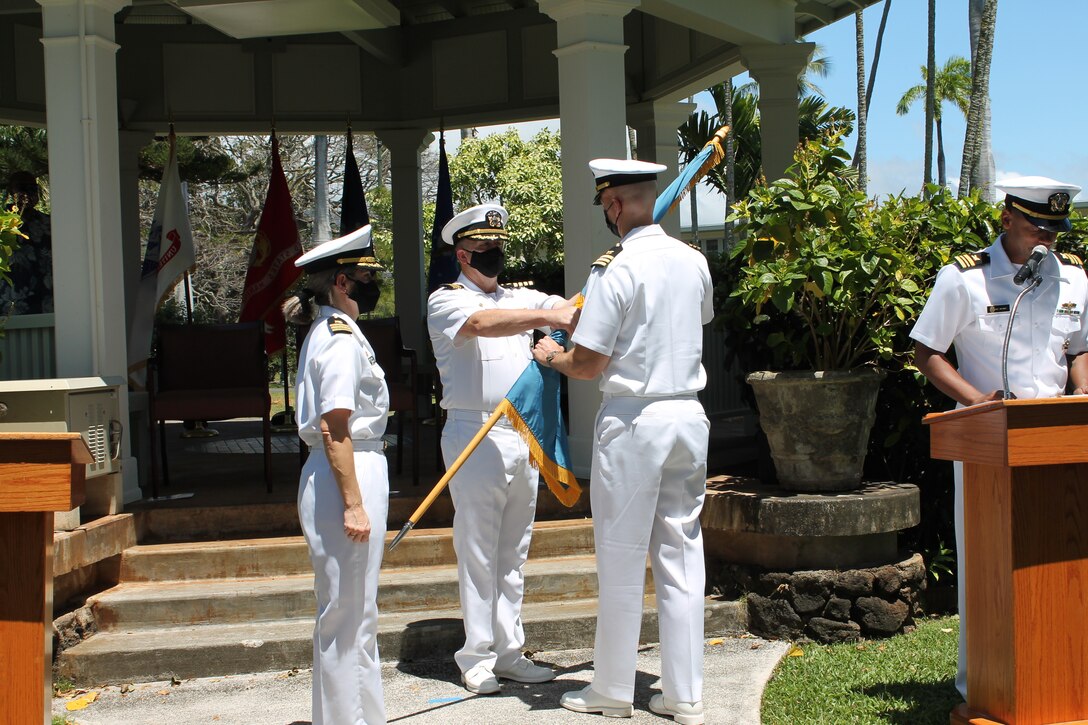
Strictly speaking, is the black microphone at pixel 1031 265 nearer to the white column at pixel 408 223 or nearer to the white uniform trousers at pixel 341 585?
the white uniform trousers at pixel 341 585

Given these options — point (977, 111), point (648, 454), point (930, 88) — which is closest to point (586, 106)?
point (648, 454)

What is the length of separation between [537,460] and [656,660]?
47.5 inches

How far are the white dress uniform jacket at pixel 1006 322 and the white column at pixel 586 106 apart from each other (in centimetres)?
275

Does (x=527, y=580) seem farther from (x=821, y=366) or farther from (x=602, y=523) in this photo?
(x=821, y=366)

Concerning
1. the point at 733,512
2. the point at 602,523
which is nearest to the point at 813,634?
the point at 733,512

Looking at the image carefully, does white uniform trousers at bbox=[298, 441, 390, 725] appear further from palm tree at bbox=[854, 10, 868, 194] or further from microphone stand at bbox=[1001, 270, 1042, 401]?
palm tree at bbox=[854, 10, 868, 194]

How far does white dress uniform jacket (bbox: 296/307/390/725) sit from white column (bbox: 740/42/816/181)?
6.18 meters

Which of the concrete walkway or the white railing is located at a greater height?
the white railing

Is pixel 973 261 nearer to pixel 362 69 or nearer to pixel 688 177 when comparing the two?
pixel 688 177

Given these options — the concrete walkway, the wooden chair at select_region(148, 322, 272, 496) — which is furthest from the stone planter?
the wooden chair at select_region(148, 322, 272, 496)

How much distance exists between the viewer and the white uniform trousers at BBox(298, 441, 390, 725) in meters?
3.94

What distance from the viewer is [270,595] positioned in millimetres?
5570

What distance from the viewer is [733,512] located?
5695mm

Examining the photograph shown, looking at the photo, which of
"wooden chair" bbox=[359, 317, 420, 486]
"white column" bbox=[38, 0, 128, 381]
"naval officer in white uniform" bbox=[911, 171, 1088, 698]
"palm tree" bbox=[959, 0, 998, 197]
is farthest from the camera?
"palm tree" bbox=[959, 0, 998, 197]
